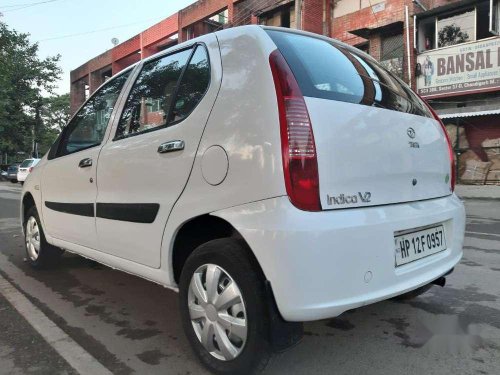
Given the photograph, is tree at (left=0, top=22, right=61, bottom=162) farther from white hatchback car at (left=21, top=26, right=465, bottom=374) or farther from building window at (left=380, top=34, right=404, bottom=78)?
white hatchback car at (left=21, top=26, right=465, bottom=374)

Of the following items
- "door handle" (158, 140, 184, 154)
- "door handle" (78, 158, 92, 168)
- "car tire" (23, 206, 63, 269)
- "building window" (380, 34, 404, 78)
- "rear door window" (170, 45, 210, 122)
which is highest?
"building window" (380, 34, 404, 78)

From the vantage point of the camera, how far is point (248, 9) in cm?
2583

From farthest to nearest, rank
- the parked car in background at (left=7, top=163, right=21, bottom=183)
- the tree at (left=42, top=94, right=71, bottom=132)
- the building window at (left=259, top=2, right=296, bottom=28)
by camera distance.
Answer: the tree at (left=42, top=94, right=71, bottom=132) < the parked car in background at (left=7, top=163, right=21, bottom=183) < the building window at (left=259, top=2, right=296, bottom=28)

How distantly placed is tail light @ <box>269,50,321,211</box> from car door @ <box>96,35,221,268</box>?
0.51 meters

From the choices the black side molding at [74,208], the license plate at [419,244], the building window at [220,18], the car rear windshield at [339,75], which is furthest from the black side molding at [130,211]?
the building window at [220,18]

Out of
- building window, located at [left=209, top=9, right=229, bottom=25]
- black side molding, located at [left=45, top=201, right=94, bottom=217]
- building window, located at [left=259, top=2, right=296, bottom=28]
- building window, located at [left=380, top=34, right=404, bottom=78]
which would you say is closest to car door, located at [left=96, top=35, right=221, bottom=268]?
black side molding, located at [left=45, top=201, right=94, bottom=217]

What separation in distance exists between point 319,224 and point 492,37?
58.5 feet

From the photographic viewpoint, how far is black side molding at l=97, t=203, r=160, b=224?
290 cm

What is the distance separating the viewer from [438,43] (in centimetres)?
1891

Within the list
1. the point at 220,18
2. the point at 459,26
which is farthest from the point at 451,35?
the point at 220,18

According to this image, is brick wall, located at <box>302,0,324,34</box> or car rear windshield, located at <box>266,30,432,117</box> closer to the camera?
car rear windshield, located at <box>266,30,432,117</box>

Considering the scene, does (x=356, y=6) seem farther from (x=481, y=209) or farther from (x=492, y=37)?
(x=481, y=209)

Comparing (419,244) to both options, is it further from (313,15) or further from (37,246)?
(313,15)

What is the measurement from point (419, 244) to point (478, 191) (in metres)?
14.1
